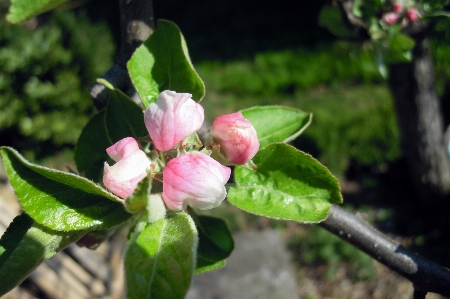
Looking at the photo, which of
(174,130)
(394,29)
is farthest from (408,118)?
(174,130)

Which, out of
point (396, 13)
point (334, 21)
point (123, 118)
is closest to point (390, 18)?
point (396, 13)

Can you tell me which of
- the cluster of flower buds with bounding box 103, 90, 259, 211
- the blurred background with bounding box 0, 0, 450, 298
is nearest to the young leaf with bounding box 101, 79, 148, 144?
the cluster of flower buds with bounding box 103, 90, 259, 211

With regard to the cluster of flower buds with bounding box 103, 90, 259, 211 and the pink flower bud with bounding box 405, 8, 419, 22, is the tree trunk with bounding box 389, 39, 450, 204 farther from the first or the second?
the cluster of flower buds with bounding box 103, 90, 259, 211

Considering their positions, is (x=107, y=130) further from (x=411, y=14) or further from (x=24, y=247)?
(x=411, y=14)

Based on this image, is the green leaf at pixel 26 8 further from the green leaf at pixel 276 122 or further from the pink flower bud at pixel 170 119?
the green leaf at pixel 276 122

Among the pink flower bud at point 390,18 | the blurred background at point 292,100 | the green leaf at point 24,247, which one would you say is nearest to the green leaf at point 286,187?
the green leaf at point 24,247

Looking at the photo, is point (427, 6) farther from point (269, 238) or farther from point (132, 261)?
point (269, 238)
